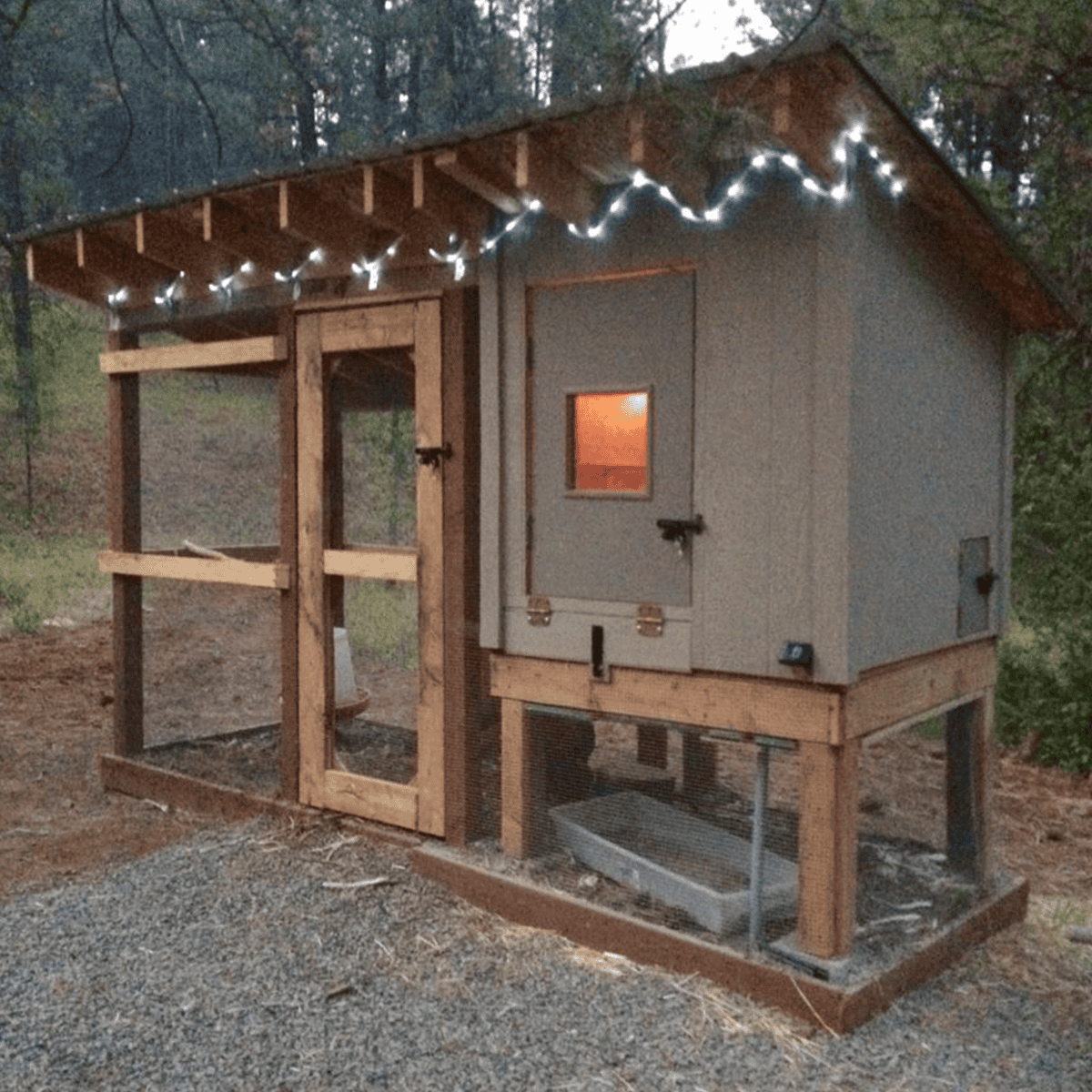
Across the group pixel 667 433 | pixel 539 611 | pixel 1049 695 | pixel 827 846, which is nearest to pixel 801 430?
pixel 667 433

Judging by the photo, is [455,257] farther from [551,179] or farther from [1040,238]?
[1040,238]

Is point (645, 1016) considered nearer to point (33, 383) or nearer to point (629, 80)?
point (629, 80)

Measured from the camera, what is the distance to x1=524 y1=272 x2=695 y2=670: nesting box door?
379 cm

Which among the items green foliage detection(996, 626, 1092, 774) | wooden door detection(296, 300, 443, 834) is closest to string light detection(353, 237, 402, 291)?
wooden door detection(296, 300, 443, 834)

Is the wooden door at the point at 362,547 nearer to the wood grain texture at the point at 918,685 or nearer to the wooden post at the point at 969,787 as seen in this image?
the wood grain texture at the point at 918,685

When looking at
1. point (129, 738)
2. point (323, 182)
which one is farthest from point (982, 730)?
point (129, 738)

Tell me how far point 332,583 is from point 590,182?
86.1 inches

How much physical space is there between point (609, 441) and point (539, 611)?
657 mm

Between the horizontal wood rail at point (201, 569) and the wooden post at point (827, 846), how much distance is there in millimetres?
2550

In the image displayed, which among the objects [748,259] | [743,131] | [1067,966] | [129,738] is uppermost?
[743,131]

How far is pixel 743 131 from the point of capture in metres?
3.34

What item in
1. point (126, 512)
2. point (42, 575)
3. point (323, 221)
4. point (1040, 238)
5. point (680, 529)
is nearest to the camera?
point (680, 529)

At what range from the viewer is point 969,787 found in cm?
438

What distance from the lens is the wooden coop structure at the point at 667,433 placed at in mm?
3473
